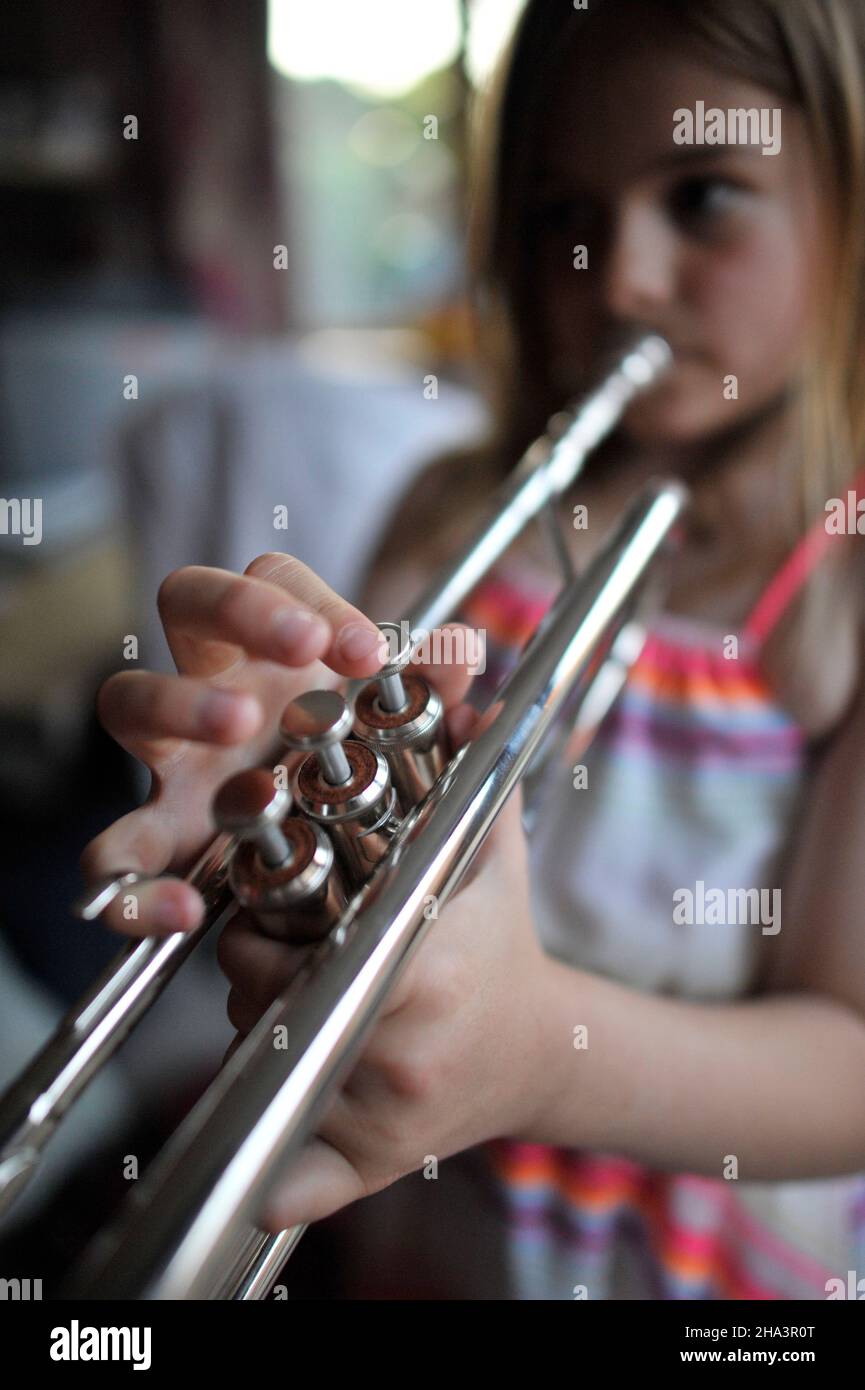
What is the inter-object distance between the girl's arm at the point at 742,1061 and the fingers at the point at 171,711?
0.45 feet

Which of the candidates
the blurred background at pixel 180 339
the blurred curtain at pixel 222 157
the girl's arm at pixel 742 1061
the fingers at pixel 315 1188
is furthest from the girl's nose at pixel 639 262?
the blurred curtain at pixel 222 157

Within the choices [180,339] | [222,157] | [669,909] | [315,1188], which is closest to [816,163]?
[669,909]

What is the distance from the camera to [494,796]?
0.22 m

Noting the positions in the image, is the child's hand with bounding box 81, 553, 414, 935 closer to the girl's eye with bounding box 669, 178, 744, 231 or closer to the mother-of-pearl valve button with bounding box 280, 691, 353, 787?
the mother-of-pearl valve button with bounding box 280, 691, 353, 787

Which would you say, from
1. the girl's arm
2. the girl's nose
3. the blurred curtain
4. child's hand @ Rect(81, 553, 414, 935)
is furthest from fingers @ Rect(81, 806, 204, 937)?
the blurred curtain

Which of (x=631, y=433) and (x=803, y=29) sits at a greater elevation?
(x=803, y=29)

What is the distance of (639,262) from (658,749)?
24 centimetres

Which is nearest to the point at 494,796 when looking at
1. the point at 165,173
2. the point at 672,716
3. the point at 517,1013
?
the point at 517,1013

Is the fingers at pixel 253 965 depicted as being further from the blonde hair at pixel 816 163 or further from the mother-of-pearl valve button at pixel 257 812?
the blonde hair at pixel 816 163

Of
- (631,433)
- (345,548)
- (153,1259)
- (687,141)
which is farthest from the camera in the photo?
(345,548)

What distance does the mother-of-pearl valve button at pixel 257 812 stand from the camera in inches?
7.3

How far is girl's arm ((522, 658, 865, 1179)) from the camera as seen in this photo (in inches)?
12.1

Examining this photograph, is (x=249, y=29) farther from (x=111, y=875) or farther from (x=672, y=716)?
(x=111, y=875)
